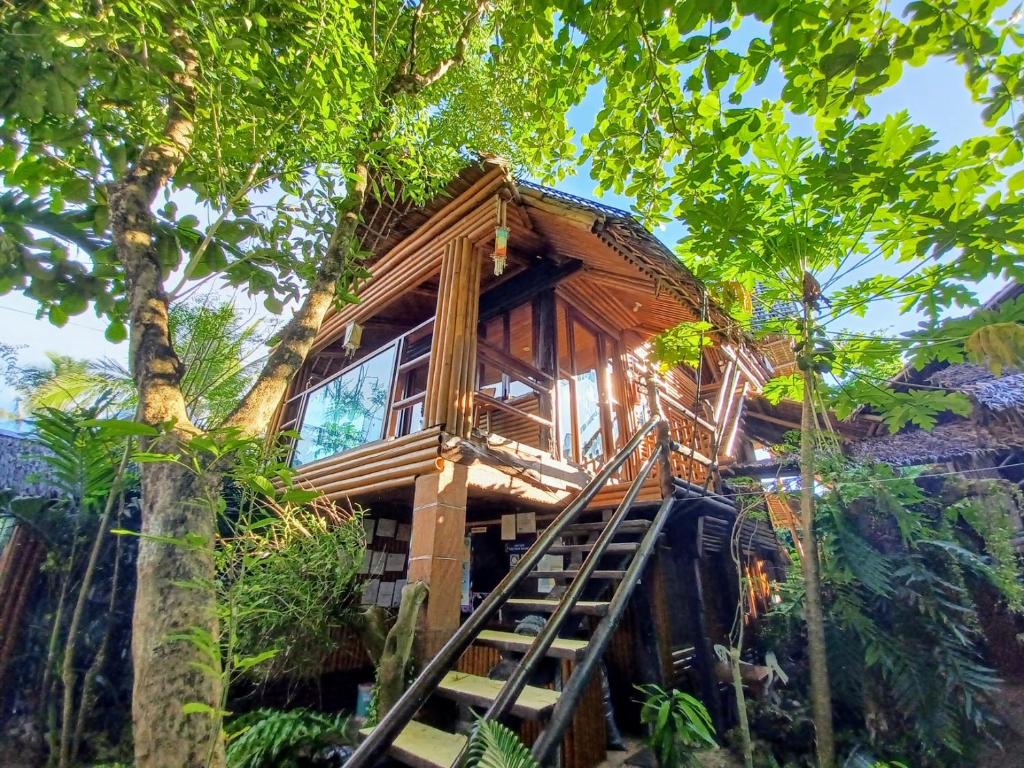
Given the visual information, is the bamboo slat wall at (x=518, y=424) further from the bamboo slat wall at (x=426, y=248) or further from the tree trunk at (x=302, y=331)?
the tree trunk at (x=302, y=331)

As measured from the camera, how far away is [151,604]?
1.37 meters

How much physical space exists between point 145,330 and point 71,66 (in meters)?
1.44

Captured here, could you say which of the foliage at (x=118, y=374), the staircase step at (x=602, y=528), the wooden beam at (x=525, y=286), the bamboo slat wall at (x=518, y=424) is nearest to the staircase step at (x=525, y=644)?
the staircase step at (x=602, y=528)

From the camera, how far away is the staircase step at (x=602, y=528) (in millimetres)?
4140

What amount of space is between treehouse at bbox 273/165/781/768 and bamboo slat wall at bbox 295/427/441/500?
0.09 ft

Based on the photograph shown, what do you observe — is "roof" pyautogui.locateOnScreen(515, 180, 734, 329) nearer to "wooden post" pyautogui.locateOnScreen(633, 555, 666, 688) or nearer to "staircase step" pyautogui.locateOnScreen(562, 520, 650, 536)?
"staircase step" pyautogui.locateOnScreen(562, 520, 650, 536)

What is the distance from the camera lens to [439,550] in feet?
12.4

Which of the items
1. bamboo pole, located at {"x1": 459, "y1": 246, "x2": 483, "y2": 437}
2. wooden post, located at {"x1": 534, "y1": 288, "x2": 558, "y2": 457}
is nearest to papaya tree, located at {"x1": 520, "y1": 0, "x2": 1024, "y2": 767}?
bamboo pole, located at {"x1": 459, "y1": 246, "x2": 483, "y2": 437}

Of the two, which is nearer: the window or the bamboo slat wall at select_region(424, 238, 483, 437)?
the bamboo slat wall at select_region(424, 238, 483, 437)

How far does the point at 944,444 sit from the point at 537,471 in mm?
7171

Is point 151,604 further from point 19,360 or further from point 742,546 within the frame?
point 19,360

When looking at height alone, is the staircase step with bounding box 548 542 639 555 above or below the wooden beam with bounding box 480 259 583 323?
below

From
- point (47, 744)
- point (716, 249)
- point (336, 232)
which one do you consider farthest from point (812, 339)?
point (47, 744)

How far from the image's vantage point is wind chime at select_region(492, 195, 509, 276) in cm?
475
